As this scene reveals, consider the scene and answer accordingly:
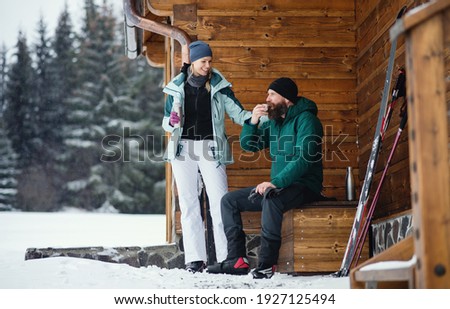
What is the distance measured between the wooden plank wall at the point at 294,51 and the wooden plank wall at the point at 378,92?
0.13 m

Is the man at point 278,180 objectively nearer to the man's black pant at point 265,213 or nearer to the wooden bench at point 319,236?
the man's black pant at point 265,213

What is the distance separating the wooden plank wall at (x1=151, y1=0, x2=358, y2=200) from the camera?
6785 millimetres

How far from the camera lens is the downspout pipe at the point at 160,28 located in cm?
660

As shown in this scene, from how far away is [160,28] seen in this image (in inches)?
271

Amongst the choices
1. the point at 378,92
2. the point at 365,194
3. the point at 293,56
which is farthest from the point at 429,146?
the point at 293,56

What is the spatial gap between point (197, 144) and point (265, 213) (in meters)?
0.87

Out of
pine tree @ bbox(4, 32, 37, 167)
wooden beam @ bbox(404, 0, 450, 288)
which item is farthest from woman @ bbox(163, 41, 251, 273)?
pine tree @ bbox(4, 32, 37, 167)

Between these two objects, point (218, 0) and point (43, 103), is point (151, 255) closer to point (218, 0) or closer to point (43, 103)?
point (218, 0)

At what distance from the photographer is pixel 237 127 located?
22.0 ft

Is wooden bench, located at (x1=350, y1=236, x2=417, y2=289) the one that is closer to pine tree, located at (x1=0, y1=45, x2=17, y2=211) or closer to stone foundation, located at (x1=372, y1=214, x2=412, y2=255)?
stone foundation, located at (x1=372, y1=214, x2=412, y2=255)

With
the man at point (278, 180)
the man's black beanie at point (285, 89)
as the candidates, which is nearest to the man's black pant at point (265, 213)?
the man at point (278, 180)

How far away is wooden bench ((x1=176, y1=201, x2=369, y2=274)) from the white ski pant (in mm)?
617

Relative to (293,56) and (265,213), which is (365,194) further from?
(293,56)

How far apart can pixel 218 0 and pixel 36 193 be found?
17.8m
